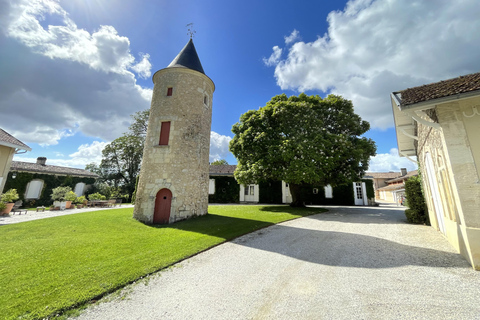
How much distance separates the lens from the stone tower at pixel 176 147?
10.5 metres

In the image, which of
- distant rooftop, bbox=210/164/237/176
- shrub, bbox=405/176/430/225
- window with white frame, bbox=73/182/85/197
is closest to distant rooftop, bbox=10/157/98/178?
window with white frame, bbox=73/182/85/197

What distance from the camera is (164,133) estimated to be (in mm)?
11352

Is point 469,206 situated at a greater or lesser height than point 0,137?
lesser

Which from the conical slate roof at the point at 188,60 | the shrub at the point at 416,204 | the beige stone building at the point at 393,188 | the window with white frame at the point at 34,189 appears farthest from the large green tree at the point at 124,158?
the beige stone building at the point at 393,188

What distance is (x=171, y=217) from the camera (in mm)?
10148

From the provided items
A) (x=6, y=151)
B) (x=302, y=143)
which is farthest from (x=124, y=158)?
(x=302, y=143)

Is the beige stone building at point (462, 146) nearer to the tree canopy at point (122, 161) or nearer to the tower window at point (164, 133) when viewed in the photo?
the tower window at point (164, 133)

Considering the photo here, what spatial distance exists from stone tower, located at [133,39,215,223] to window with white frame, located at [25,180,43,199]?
1674 cm

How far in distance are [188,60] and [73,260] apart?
12.2 meters

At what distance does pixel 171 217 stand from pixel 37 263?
5.88 m

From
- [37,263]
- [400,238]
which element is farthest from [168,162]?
[400,238]

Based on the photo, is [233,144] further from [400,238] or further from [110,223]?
[400,238]

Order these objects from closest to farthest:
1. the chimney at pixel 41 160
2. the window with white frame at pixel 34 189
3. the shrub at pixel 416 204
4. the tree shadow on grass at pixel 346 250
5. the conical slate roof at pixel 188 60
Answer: the tree shadow on grass at pixel 346 250
the shrub at pixel 416 204
the conical slate roof at pixel 188 60
the window with white frame at pixel 34 189
the chimney at pixel 41 160

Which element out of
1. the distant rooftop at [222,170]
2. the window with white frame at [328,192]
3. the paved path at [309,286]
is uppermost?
the distant rooftop at [222,170]
